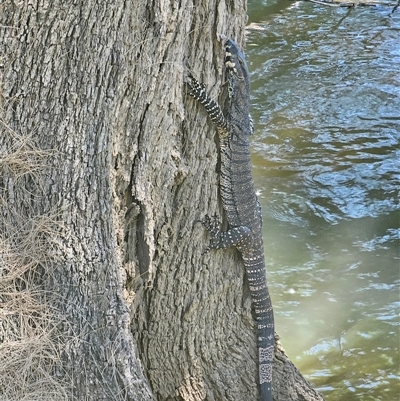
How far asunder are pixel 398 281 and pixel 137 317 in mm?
3781

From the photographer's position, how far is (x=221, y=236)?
11.2 feet

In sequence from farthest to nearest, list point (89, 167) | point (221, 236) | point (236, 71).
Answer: point (236, 71), point (221, 236), point (89, 167)

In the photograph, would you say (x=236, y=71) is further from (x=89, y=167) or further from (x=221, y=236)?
(x=89, y=167)

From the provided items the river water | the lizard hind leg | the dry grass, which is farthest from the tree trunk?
the river water

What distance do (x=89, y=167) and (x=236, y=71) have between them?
57.4 inches

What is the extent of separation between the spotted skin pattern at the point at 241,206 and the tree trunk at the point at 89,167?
1.37ft

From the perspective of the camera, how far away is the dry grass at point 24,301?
2.60 meters

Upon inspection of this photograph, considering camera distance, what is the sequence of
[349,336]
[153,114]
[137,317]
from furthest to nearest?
1. [349,336]
2. [137,317]
3. [153,114]

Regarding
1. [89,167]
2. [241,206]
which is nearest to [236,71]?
[241,206]

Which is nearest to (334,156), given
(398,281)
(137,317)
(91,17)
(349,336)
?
(398,281)

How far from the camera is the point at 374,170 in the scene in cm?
749

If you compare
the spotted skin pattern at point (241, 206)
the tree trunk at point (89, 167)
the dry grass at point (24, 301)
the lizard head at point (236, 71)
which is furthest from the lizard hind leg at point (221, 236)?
the dry grass at point (24, 301)


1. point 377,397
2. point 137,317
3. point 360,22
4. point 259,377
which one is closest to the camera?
point 137,317

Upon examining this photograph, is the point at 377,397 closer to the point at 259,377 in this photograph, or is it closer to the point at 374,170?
the point at 259,377
